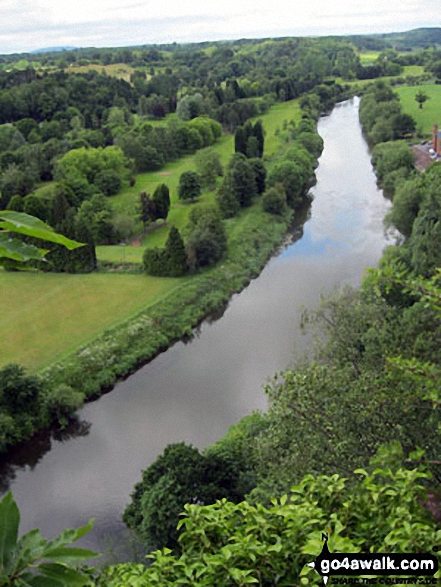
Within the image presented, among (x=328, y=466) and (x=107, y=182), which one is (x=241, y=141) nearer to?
(x=107, y=182)

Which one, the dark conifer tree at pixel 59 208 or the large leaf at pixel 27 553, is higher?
the dark conifer tree at pixel 59 208

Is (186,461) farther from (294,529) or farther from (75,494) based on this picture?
(294,529)

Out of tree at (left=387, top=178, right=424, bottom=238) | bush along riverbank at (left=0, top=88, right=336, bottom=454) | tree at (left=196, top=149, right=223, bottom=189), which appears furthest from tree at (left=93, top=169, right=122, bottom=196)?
tree at (left=387, top=178, right=424, bottom=238)

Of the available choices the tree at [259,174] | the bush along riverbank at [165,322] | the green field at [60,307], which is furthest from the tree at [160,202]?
the green field at [60,307]

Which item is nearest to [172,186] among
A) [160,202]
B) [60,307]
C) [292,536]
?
[160,202]

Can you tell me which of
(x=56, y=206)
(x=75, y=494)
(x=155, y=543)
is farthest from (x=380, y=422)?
(x=56, y=206)

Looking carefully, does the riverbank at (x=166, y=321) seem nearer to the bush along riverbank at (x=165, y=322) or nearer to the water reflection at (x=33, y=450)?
the bush along riverbank at (x=165, y=322)
